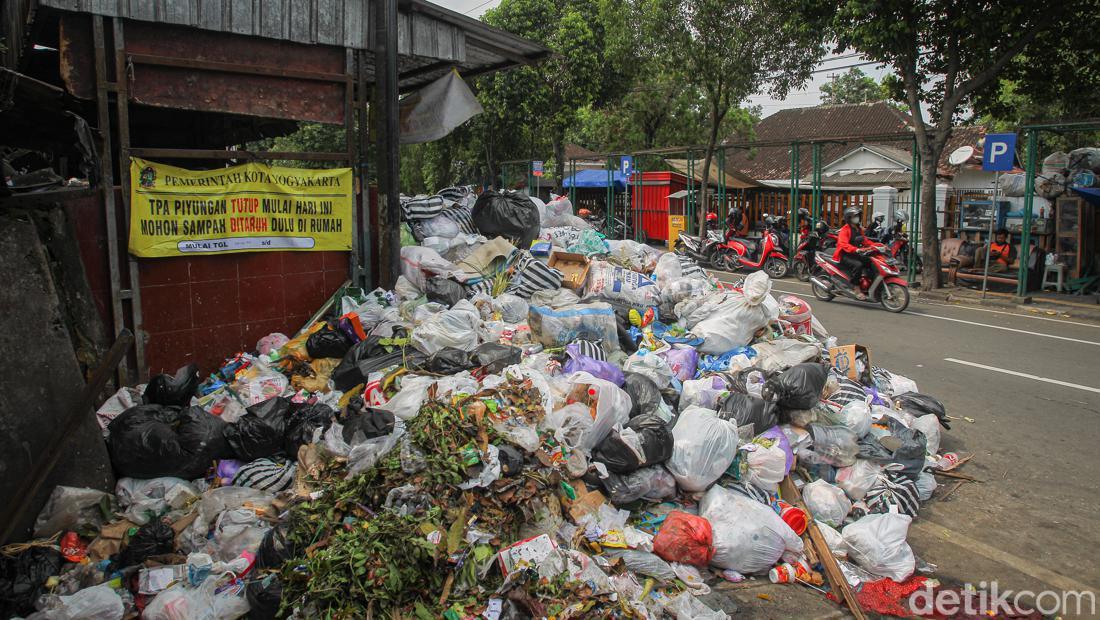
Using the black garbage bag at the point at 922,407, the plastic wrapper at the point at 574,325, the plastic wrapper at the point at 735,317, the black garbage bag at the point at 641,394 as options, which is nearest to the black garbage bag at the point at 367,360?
the plastic wrapper at the point at 574,325

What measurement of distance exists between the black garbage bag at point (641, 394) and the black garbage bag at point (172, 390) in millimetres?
2970

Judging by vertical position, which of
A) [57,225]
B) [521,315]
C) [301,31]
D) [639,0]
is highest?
[639,0]

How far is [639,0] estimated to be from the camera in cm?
1827

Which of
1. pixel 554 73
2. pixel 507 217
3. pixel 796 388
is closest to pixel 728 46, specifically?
pixel 554 73

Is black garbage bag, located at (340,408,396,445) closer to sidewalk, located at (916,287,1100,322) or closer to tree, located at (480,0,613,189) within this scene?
sidewalk, located at (916,287,1100,322)

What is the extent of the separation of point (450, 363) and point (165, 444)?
173 centimetres

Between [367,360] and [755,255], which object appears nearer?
[367,360]

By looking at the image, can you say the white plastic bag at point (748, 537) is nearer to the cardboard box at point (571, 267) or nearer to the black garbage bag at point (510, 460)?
the black garbage bag at point (510, 460)

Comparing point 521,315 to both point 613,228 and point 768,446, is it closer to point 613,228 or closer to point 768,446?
point 768,446

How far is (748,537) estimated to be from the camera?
376 centimetres

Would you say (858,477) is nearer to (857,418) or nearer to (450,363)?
(857,418)

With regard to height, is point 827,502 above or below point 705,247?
below

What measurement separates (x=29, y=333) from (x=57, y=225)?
3.78 feet

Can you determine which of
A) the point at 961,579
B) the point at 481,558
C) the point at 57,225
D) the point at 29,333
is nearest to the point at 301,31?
the point at 57,225
